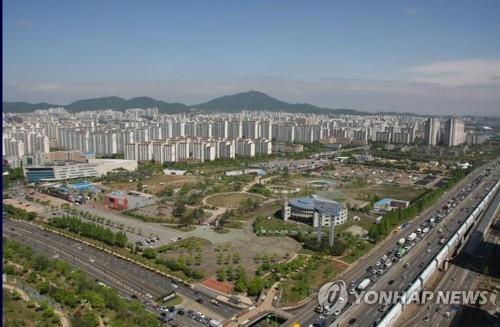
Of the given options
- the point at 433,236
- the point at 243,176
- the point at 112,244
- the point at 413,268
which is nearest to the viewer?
the point at 413,268

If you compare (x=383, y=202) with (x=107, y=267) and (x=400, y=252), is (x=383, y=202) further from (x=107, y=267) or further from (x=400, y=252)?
(x=107, y=267)

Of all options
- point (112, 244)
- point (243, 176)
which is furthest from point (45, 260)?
point (243, 176)

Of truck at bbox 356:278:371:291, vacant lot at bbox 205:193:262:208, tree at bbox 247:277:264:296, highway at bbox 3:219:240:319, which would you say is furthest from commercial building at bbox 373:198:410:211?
highway at bbox 3:219:240:319

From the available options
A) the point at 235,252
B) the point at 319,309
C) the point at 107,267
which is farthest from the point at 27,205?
the point at 319,309

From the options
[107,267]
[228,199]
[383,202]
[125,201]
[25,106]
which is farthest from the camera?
[25,106]

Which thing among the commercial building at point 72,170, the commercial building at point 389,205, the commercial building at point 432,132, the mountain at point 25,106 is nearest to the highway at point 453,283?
the commercial building at point 389,205

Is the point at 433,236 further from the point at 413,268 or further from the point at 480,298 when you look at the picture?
the point at 480,298

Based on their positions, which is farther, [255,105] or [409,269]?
[255,105]
